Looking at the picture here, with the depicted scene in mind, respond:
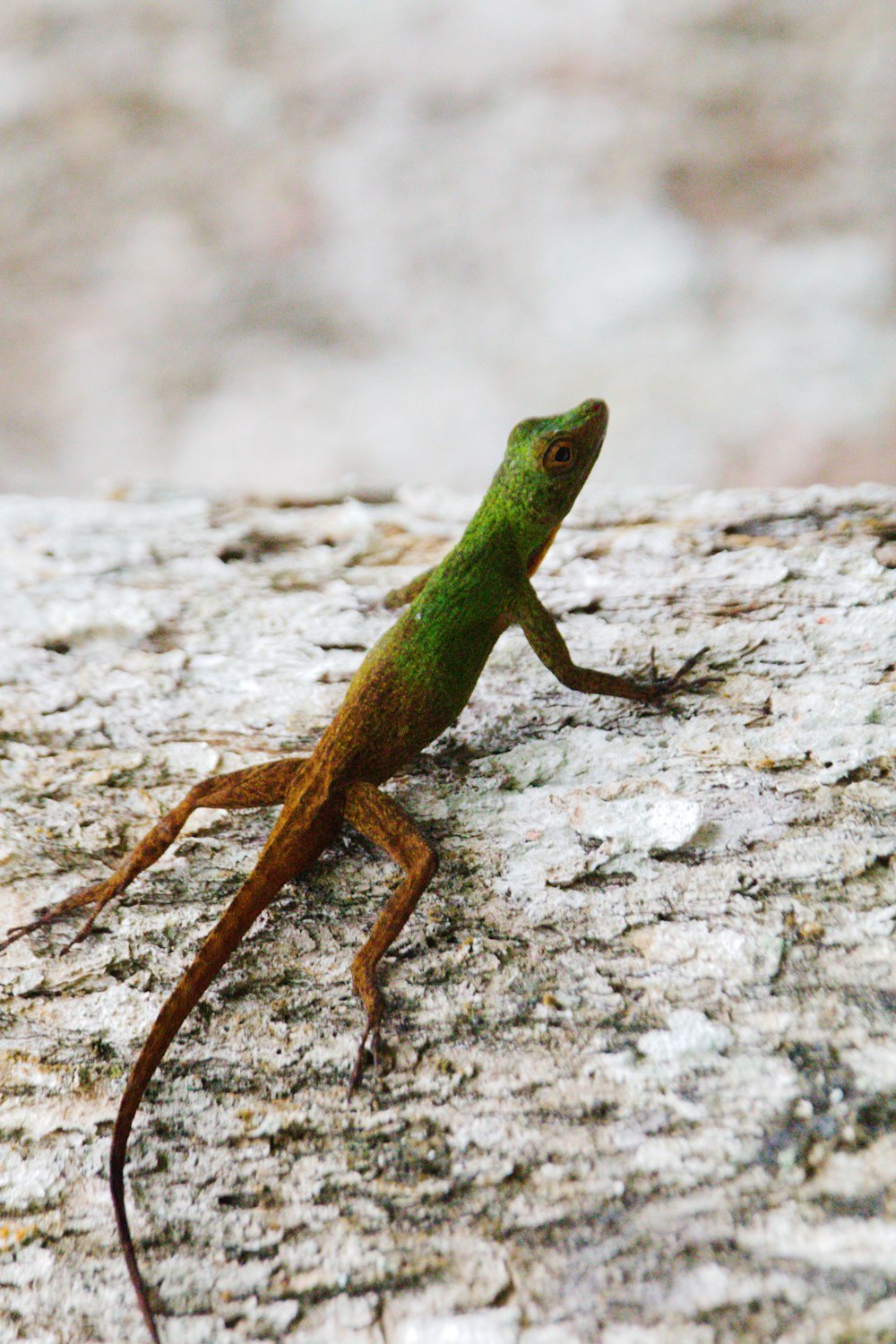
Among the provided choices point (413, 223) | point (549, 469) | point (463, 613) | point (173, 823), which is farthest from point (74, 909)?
point (413, 223)

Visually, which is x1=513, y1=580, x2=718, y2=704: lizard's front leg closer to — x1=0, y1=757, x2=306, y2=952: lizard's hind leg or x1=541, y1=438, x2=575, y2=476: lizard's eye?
x1=541, y1=438, x2=575, y2=476: lizard's eye

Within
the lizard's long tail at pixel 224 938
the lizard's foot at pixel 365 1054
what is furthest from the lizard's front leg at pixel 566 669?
the lizard's foot at pixel 365 1054

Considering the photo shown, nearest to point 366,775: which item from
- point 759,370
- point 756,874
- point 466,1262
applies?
point 756,874

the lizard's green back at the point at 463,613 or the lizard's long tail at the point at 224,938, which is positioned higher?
the lizard's green back at the point at 463,613

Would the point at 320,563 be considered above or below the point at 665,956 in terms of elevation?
above

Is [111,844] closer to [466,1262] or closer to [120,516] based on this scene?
[466,1262]

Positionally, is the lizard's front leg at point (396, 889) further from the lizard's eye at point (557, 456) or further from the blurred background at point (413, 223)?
the blurred background at point (413, 223)
